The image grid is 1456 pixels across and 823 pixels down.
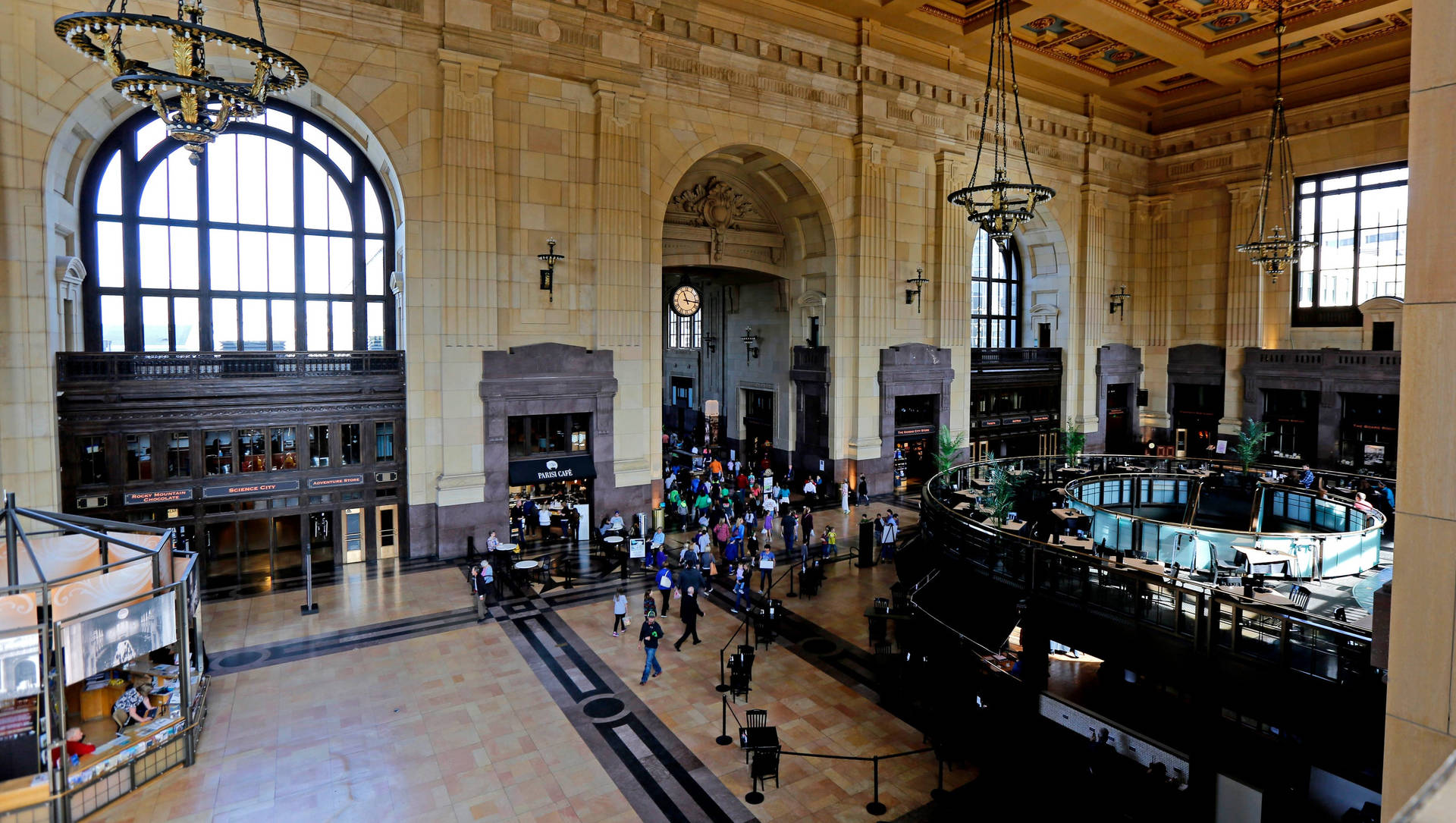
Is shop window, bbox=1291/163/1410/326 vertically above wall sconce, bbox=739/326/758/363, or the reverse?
shop window, bbox=1291/163/1410/326

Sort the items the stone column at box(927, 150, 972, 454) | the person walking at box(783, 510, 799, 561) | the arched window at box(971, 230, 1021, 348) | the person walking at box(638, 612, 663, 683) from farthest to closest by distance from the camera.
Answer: the arched window at box(971, 230, 1021, 348)
the stone column at box(927, 150, 972, 454)
the person walking at box(783, 510, 799, 561)
the person walking at box(638, 612, 663, 683)

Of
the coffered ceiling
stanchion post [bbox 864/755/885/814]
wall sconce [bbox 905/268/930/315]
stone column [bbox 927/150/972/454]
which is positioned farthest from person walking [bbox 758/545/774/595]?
the coffered ceiling

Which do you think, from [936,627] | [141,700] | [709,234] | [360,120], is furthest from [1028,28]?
[141,700]

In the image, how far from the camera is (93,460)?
1580cm

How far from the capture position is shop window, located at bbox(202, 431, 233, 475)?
1686 centimetres

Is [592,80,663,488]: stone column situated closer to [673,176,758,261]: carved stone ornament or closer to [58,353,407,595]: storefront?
[673,176,758,261]: carved stone ornament

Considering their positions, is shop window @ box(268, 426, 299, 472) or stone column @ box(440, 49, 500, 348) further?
stone column @ box(440, 49, 500, 348)

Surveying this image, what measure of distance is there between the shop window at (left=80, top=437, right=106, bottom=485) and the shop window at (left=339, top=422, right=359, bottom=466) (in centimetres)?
443

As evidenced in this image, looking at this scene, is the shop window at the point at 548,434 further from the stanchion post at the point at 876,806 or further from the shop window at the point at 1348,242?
the shop window at the point at 1348,242

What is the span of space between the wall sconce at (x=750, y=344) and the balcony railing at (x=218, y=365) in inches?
572

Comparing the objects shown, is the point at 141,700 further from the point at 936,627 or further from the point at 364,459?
the point at 936,627

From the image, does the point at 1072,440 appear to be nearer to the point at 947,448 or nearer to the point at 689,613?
the point at 947,448

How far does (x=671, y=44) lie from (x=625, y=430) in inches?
436

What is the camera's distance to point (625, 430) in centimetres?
2112
